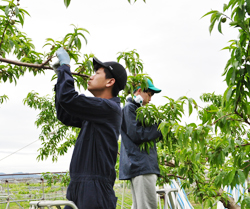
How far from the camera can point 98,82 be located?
1676 millimetres

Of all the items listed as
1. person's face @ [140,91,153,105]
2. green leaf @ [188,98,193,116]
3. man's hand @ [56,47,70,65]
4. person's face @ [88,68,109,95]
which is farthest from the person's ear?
person's face @ [140,91,153,105]

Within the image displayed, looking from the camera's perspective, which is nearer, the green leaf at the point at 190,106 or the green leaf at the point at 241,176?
the green leaf at the point at 241,176

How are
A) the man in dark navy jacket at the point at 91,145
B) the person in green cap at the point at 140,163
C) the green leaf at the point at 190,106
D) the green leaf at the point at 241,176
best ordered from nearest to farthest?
1. the man in dark navy jacket at the point at 91,145
2. the green leaf at the point at 241,176
3. the green leaf at the point at 190,106
4. the person in green cap at the point at 140,163

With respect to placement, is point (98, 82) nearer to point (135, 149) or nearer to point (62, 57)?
point (62, 57)

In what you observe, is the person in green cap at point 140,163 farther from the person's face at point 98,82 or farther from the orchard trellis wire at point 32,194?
the orchard trellis wire at point 32,194

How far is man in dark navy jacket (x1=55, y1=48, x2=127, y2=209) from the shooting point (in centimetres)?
140

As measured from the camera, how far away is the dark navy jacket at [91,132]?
1438 millimetres

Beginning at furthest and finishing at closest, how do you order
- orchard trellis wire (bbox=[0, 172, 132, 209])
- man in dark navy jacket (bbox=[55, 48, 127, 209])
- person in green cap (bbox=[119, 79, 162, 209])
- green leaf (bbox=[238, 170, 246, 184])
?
orchard trellis wire (bbox=[0, 172, 132, 209]), person in green cap (bbox=[119, 79, 162, 209]), green leaf (bbox=[238, 170, 246, 184]), man in dark navy jacket (bbox=[55, 48, 127, 209])

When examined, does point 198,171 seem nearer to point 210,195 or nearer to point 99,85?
point 210,195

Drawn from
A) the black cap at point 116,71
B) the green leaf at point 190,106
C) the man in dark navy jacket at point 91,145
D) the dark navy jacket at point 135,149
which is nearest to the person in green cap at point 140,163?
the dark navy jacket at point 135,149

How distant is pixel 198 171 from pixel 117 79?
163 centimetres

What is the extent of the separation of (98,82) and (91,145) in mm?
378

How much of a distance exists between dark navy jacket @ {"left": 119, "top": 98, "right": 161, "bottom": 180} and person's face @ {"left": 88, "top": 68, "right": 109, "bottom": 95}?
35.3 inches

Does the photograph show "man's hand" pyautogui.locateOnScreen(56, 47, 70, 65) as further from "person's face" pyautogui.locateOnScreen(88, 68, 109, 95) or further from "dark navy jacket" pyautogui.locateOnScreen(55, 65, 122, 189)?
"person's face" pyautogui.locateOnScreen(88, 68, 109, 95)
